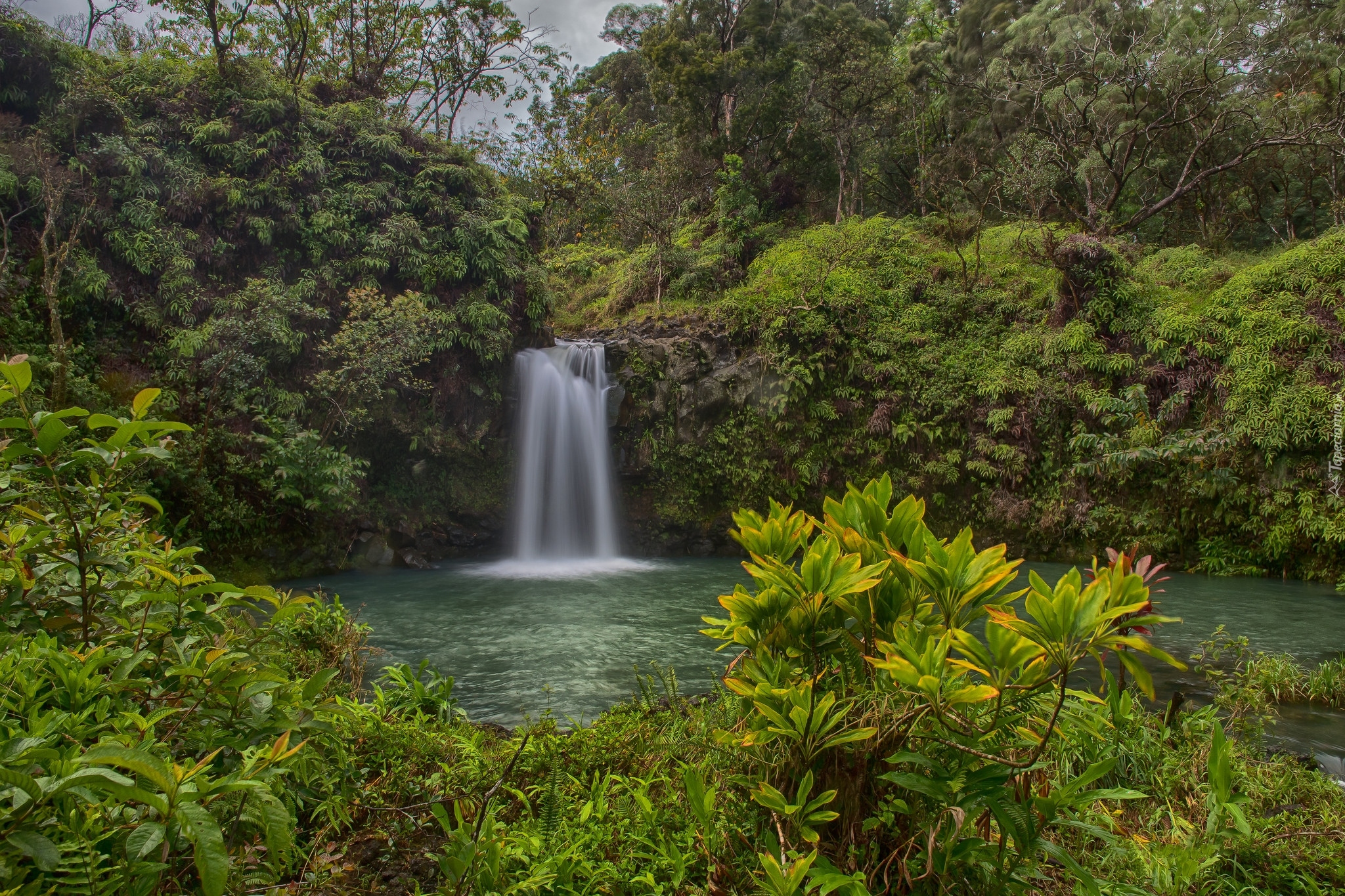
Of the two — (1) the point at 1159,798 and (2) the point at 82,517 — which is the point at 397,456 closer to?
(2) the point at 82,517

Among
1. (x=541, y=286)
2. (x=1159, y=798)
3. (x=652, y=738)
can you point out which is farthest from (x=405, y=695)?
(x=541, y=286)

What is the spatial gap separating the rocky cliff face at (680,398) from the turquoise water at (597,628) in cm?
247

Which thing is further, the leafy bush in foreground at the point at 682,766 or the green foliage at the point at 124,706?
the leafy bush in foreground at the point at 682,766

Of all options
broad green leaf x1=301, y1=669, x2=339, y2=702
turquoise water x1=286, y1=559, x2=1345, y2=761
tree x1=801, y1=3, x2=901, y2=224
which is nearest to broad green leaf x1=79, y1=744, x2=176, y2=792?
broad green leaf x1=301, y1=669, x2=339, y2=702

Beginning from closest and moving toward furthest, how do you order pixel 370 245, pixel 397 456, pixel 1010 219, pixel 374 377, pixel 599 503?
pixel 374 377 < pixel 370 245 < pixel 397 456 < pixel 599 503 < pixel 1010 219

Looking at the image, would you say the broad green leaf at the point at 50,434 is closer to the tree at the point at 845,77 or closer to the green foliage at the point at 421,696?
the green foliage at the point at 421,696

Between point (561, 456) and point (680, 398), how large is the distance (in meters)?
2.79

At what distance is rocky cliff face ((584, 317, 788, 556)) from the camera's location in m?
13.4

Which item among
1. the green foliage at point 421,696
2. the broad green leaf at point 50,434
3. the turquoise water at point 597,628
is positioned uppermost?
the broad green leaf at point 50,434

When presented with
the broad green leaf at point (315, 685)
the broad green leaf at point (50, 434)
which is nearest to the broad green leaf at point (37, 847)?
the broad green leaf at point (315, 685)

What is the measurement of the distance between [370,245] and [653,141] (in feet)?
42.2

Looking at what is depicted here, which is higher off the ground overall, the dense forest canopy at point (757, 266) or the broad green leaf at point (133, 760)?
the dense forest canopy at point (757, 266)

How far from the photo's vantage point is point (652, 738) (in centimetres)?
304

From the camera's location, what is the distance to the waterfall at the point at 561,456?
13367 millimetres
